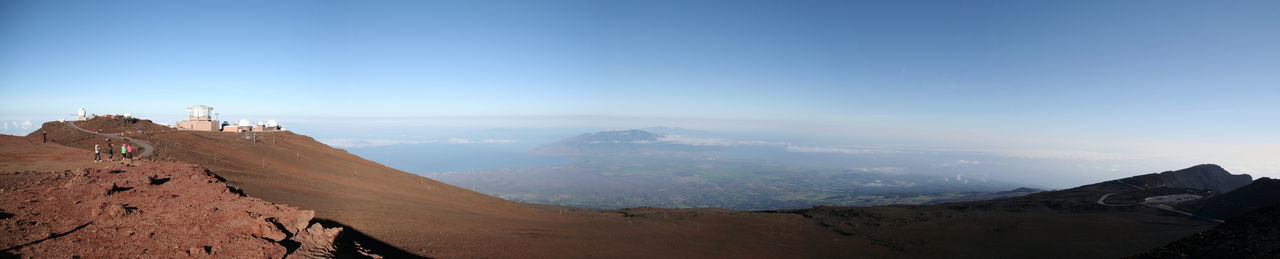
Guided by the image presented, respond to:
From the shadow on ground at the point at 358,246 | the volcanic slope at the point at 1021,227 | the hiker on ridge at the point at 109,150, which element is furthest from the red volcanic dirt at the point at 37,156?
the volcanic slope at the point at 1021,227

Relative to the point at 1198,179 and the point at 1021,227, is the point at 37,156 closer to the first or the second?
the point at 1021,227

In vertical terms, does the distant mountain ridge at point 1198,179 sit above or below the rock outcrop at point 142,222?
below

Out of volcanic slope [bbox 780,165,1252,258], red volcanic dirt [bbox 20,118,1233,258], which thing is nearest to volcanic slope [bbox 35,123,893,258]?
red volcanic dirt [bbox 20,118,1233,258]

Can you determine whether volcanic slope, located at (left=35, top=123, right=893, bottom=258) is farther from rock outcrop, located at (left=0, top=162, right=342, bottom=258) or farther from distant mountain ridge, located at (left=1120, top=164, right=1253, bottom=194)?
distant mountain ridge, located at (left=1120, top=164, right=1253, bottom=194)

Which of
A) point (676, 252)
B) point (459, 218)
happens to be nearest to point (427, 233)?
point (459, 218)

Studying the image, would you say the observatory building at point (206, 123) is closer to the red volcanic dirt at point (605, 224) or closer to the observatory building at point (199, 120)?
the observatory building at point (199, 120)

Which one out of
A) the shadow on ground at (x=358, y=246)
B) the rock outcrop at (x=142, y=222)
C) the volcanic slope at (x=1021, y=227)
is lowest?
the volcanic slope at (x=1021, y=227)

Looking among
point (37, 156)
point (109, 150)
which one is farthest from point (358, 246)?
point (109, 150)

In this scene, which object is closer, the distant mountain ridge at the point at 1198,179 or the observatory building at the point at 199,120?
the observatory building at the point at 199,120

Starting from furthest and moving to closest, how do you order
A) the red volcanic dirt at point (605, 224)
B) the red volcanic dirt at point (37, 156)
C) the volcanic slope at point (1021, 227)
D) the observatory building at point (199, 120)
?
the observatory building at point (199, 120) → the volcanic slope at point (1021, 227) → the red volcanic dirt at point (37, 156) → the red volcanic dirt at point (605, 224)
